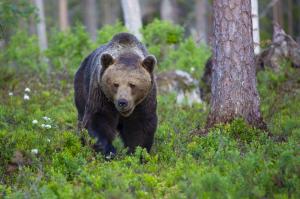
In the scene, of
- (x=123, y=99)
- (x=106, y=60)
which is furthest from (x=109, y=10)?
(x=123, y=99)

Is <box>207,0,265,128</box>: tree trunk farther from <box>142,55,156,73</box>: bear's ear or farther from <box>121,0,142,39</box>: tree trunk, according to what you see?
<box>121,0,142,39</box>: tree trunk

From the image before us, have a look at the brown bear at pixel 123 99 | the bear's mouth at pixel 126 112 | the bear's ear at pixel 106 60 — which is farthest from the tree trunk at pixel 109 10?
the bear's mouth at pixel 126 112

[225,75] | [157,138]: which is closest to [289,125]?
[225,75]

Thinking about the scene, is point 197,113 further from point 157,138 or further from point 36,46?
point 36,46

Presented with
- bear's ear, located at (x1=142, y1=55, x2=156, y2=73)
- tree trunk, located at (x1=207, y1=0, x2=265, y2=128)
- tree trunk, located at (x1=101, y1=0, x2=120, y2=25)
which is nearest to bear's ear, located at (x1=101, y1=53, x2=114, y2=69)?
bear's ear, located at (x1=142, y1=55, x2=156, y2=73)

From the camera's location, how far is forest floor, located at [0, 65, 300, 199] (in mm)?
5695

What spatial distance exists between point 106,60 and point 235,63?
1727mm

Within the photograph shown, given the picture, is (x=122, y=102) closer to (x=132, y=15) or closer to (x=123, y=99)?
(x=123, y=99)

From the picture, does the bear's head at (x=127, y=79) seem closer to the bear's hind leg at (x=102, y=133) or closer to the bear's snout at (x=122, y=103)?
the bear's snout at (x=122, y=103)

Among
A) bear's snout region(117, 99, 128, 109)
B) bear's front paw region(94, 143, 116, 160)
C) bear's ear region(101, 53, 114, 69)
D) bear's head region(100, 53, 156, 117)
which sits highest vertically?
bear's ear region(101, 53, 114, 69)

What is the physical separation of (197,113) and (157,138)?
2118 millimetres

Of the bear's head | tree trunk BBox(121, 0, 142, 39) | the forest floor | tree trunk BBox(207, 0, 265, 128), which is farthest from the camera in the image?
tree trunk BBox(121, 0, 142, 39)

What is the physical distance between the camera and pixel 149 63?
25.2ft

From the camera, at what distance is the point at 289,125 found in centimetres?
876
